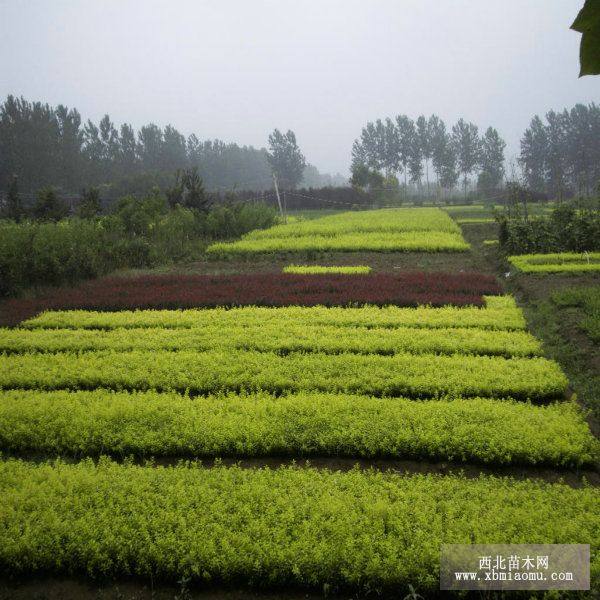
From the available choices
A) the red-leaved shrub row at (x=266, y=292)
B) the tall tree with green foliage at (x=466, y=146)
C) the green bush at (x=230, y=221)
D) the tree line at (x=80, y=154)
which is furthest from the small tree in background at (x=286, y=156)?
the red-leaved shrub row at (x=266, y=292)

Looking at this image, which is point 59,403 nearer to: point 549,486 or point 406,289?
point 549,486

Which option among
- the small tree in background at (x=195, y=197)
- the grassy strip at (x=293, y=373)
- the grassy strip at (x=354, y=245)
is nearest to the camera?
the grassy strip at (x=293, y=373)

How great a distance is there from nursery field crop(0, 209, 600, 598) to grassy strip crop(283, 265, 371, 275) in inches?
187

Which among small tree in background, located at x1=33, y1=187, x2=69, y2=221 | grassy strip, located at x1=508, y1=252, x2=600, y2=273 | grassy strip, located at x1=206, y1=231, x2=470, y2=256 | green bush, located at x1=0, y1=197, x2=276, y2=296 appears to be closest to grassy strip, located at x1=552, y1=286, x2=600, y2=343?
grassy strip, located at x1=508, y1=252, x2=600, y2=273

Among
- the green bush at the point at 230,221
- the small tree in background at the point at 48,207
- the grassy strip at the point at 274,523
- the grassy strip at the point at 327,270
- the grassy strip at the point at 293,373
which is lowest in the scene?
the grassy strip at the point at 274,523

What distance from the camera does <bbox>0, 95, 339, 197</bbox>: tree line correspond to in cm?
4566

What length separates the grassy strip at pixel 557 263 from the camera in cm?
1281

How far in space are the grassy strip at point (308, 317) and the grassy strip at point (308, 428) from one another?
3.43m

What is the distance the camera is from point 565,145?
6831 cm

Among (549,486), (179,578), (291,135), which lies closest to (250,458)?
(179,578)

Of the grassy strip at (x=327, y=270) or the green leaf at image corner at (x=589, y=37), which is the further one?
the grassy strip at (x=327, y=270)

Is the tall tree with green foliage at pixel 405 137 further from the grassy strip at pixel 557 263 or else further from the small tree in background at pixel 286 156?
the grassy strip at pixel 557 263

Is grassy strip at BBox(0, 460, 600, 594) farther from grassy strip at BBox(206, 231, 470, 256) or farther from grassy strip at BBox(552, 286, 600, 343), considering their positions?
grassy strip at BBox(206, 231, 470, 256)

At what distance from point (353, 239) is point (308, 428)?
50.5ft
